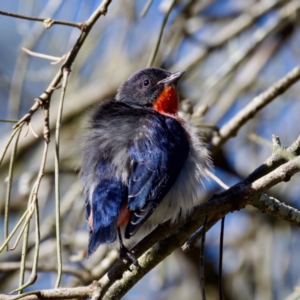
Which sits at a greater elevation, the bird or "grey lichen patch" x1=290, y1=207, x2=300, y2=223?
the bird

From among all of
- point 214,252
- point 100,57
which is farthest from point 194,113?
point 100,57

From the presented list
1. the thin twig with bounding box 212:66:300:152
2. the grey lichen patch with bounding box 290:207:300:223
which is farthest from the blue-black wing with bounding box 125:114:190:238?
the grey lichen patch with bounding box 290:207:300:223

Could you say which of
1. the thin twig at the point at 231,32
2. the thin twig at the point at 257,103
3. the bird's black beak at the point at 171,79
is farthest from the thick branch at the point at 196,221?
the thin twig at the point at 231,32

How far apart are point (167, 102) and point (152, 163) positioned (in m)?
1.04

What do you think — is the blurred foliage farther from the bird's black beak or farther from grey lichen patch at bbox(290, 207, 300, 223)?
grey lichen patch at bbox(290, 207, 300, 223)

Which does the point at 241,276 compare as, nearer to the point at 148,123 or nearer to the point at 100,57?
the point at 148,123

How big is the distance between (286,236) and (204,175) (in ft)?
5.94

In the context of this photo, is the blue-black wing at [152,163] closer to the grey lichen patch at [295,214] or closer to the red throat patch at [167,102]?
the red throat patch at [167,102]

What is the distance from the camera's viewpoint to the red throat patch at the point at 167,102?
4.75 metres

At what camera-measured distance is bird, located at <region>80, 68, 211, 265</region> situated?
3.60 metres

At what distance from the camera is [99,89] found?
5766 millimetres

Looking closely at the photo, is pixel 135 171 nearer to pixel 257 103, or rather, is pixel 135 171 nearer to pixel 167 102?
pixel 167 102

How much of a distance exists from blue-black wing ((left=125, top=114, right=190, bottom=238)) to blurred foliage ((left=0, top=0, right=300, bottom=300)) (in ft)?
2.68

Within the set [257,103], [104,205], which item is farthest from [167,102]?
[104,205]
